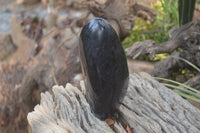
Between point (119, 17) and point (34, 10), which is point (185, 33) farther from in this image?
point (34, 10)

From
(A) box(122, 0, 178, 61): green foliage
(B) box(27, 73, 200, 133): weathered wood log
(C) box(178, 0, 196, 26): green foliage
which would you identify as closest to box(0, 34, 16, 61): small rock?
(A) box(122, 0, 178, 61): green foliage

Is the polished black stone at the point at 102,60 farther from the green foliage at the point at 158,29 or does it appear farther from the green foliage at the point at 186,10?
the green foliage at the point at 158,29

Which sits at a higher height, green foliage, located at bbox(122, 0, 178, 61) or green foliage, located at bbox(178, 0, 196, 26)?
green foliage, located at bbox(178, 0, 196, 26)

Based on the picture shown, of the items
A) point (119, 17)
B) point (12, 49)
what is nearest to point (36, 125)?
point (119, 17)

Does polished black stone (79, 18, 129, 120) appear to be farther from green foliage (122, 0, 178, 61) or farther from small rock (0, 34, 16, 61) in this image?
small rock (0, 34, 16, 61)

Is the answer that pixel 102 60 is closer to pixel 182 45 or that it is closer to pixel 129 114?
pixel 129 114

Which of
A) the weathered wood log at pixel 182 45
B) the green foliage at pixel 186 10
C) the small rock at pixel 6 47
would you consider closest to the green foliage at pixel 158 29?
the green foliage at pixel 186 10
